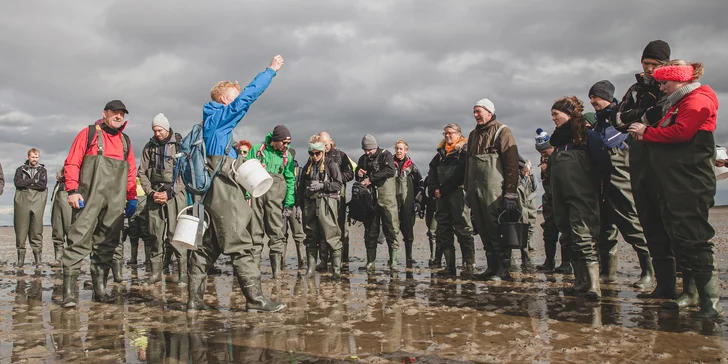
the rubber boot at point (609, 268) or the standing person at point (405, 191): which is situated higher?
the standing person at point (405, 191)

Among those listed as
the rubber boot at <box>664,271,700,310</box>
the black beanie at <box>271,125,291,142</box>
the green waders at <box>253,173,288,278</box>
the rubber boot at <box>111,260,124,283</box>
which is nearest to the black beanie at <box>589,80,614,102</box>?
the rubber boot at <box>664,271,700,310</box>

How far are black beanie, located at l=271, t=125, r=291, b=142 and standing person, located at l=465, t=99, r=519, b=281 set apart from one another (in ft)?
9.25

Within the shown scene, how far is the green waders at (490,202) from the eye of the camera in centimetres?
682

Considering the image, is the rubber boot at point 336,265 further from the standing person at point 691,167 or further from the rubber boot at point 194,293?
the standing person at point 691,167

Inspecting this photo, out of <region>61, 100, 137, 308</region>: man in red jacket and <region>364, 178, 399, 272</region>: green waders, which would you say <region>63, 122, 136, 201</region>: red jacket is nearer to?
<region>61, 100, 137, 308</region>: man in red jacket

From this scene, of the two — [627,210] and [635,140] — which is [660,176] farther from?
[627,210]

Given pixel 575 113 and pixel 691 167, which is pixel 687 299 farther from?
pixel 575 113

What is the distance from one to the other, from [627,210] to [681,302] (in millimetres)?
1725

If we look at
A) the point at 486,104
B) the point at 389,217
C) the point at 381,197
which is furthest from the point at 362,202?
the point at 486,104

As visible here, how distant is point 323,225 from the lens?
25.9 feet

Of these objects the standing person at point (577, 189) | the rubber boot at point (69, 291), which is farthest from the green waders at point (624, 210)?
the rubber boot at point (69, 291)

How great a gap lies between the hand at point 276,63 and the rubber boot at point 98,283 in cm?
315

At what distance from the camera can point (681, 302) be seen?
4672mm

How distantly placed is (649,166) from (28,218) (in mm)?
10766
